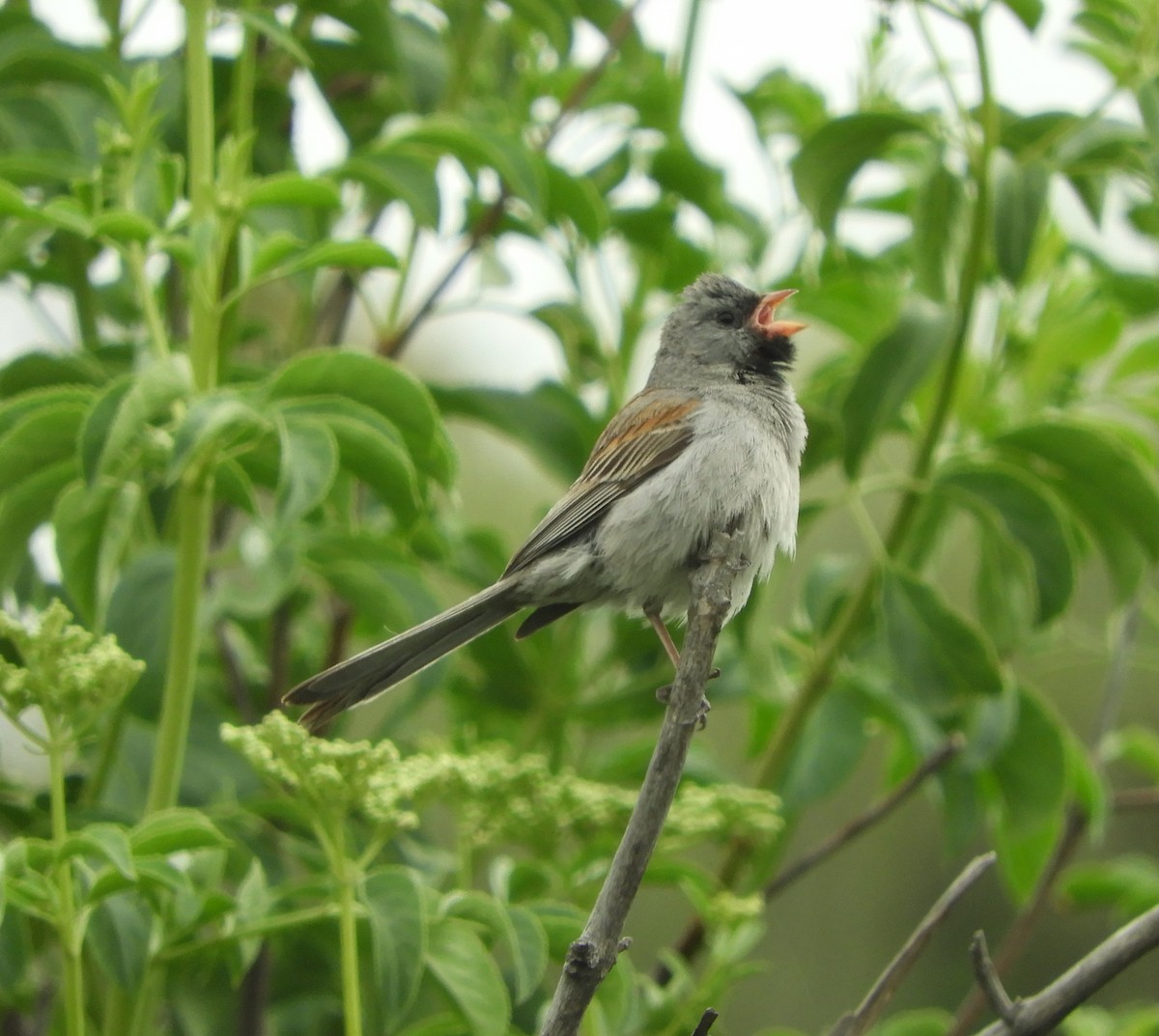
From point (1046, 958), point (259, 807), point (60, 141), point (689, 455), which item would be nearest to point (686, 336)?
point (689, 455)

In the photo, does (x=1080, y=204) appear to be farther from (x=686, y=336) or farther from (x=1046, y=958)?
(x=1046, y=958)

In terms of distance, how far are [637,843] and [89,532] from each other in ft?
4.54

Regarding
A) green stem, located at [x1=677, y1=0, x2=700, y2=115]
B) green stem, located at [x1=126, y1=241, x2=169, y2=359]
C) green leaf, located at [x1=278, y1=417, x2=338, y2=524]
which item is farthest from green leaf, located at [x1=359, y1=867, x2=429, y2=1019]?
green stem, located at [x1=677, y1=0, x2=700, y2=115]

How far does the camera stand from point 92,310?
3588mm

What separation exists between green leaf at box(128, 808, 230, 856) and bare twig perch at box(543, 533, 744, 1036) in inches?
23.5

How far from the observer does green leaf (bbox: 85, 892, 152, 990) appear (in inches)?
95.4

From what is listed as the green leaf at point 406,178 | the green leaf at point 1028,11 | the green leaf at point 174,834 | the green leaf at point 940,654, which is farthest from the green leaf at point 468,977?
the green leaf at point 1028,11

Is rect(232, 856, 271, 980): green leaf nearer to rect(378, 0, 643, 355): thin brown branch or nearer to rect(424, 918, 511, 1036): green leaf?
rect(424, 918, 511, 1036): green leaf

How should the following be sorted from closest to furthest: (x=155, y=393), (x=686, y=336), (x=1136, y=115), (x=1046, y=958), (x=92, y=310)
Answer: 1. (x=155, y=393)
2. (x=1136, y=115)
3. (x=92, y=310)
4. (x=686, y=336)
5. (x=1046, y=958)

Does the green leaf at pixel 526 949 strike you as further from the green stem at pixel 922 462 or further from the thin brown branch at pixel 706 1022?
the green stem at pixel 922 462

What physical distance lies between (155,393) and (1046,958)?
7.19 m

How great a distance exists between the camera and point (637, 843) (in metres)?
1.91

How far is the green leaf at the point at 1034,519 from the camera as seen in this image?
10.9ft

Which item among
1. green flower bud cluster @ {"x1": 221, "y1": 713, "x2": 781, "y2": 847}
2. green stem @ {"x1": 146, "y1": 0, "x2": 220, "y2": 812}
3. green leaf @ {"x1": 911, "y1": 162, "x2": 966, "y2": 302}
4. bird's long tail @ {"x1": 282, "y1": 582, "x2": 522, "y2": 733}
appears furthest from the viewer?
green leaf @ {"x1": 911, "y1": 162, "x2": 966, "y2": 302}
